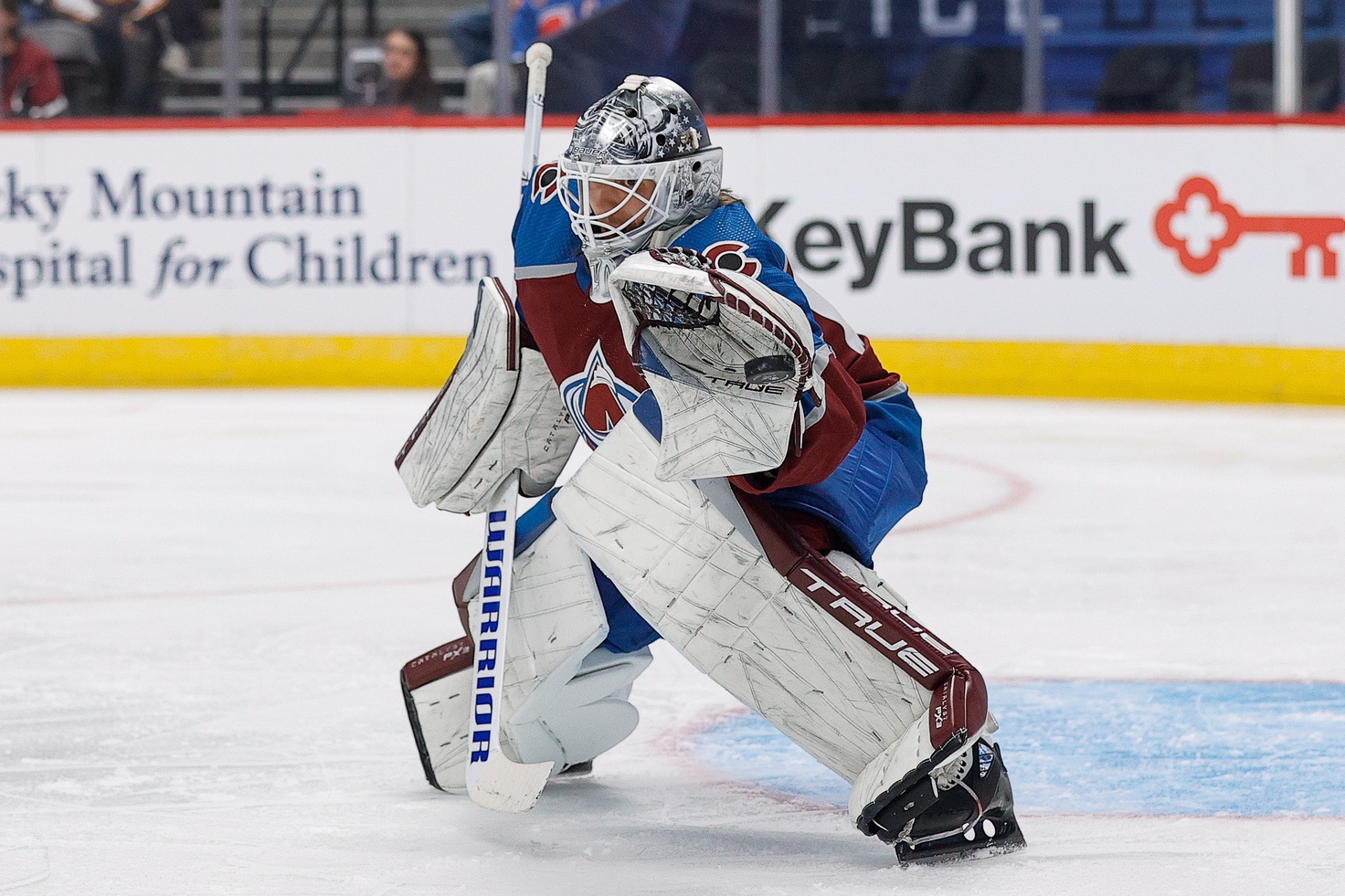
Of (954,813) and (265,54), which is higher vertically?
(265,54)

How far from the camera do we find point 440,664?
2223mm

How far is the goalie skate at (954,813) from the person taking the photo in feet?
6.18

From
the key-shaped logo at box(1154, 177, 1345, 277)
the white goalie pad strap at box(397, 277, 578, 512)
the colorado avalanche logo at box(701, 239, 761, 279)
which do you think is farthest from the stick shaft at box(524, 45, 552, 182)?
the key-shaped logo at box(1154, 177, 1345, 277)

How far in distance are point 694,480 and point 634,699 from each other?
78 cm

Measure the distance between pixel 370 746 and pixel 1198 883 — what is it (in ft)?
3.34

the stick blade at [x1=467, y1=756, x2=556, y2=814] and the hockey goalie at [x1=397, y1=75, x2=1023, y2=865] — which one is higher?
the hockey goalie at [x1=397, y1=75, x2=1023, y2=865]

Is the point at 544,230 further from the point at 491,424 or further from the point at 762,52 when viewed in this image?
the point at 762,52

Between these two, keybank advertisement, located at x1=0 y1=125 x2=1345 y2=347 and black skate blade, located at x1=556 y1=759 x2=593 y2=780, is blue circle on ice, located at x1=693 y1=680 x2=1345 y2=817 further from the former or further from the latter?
keybank advertisement, located at x1=0 y1=125 x2=1345 y2=347

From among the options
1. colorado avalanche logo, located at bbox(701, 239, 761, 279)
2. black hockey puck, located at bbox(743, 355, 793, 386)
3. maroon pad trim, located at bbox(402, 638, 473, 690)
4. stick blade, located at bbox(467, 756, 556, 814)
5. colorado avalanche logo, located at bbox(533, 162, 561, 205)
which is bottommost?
stick blade, located at bbox(467, 756, 556, 814)

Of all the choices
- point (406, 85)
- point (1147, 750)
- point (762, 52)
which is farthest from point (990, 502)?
point (406, 85)

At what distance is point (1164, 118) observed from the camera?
626 centimetres

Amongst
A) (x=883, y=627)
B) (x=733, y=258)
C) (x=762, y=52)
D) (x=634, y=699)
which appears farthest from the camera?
(x=762, y=52)

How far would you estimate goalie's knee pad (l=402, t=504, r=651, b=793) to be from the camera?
2.06 metres

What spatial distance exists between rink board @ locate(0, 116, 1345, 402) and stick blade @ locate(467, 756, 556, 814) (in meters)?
4.50
